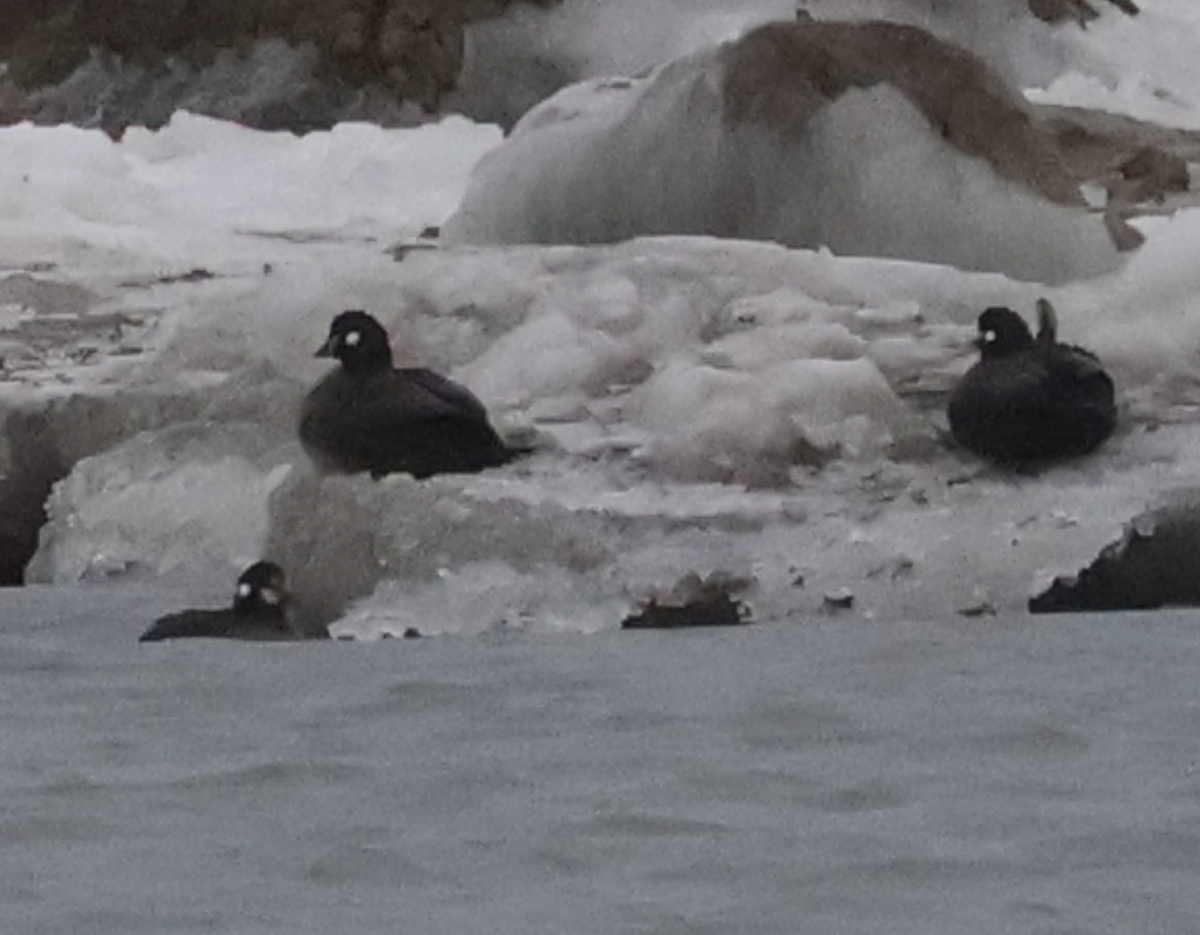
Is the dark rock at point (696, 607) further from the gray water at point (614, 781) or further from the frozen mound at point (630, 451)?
the gray water at point (614, 781)

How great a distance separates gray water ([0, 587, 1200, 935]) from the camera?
451cm

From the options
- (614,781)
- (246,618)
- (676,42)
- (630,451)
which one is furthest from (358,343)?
(676,42)

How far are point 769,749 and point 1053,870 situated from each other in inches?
41.5

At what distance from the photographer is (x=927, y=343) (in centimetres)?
889

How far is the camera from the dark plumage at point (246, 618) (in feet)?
23.4

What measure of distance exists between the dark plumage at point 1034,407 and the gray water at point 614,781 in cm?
92

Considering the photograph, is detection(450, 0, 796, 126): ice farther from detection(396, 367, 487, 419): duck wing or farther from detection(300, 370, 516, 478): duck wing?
detection(300, 370, 516, 478): duck wing

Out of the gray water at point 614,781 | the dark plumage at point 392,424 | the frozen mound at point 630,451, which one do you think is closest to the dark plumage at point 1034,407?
the frozen mound at point 630,451

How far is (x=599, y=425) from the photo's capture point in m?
8.44

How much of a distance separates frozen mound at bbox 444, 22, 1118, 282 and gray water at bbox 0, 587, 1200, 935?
2877 millimetres

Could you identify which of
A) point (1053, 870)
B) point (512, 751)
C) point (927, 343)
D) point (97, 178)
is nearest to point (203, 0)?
point (97, 178)

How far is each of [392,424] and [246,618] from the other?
3.38ft

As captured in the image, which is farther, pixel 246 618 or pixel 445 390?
pixel 445 390

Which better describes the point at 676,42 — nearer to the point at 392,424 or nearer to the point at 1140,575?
the point at 392,424
